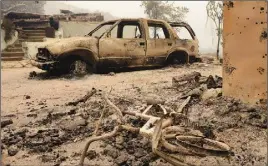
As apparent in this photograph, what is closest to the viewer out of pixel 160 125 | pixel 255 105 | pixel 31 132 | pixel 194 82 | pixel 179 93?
pixel 160 125

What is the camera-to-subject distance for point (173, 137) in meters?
3.16

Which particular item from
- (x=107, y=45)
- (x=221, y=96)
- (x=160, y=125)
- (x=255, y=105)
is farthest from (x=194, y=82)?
(x=160, y=125)

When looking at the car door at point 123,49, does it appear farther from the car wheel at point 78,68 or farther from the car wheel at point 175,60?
the car wheel at point 175,60

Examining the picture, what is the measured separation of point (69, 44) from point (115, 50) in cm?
127

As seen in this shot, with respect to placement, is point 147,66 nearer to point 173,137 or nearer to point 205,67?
point 205,67

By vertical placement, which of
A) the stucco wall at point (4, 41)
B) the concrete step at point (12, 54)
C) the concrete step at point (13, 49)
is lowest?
the concrete step at point (12, 54)

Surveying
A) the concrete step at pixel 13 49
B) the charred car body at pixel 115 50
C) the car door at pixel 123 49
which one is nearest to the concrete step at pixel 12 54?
the concrete step at pixel 13 49

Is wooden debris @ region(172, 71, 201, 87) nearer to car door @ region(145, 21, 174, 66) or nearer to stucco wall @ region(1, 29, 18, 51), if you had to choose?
car door @ region(145, 21, 174, 66)

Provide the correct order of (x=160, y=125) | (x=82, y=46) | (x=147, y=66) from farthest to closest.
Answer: (x=147, y=66) → (x=82, y=46) → (x=160, y=125)

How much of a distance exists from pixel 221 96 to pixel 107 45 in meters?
4.24

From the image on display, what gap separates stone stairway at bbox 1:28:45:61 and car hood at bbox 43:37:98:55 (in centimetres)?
818

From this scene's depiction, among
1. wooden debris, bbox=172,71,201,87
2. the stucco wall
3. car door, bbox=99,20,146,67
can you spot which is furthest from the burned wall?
the stucco wall

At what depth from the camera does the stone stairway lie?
1537 cm

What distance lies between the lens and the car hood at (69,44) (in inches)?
299
